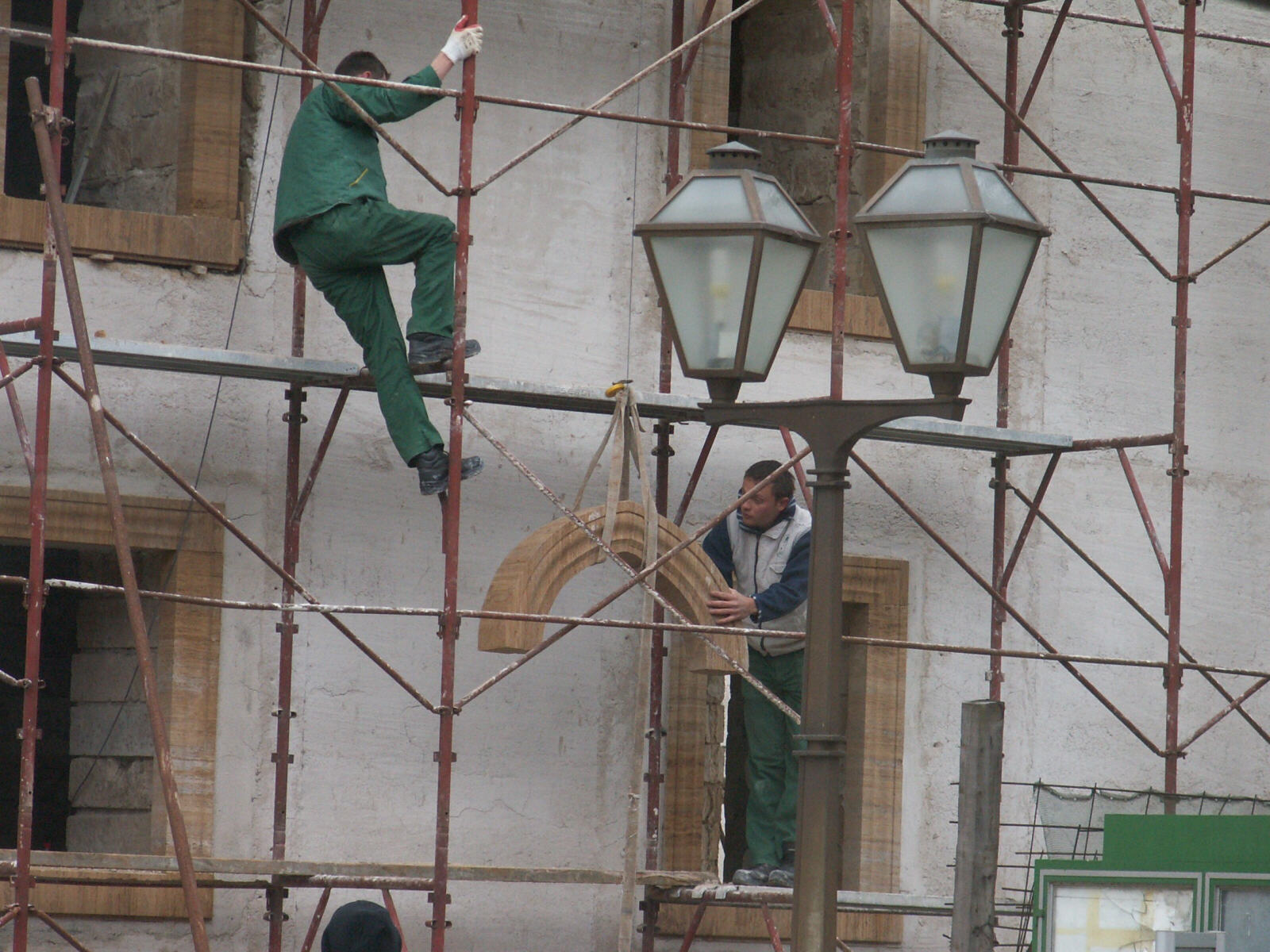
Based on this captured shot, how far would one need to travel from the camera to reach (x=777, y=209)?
7047 mm

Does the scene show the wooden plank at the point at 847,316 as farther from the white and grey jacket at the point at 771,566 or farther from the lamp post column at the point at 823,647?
the lamp post column at the point at 823,647

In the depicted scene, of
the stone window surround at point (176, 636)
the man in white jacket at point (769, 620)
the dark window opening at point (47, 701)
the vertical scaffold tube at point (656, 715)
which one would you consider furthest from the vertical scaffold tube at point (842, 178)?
the dark window opening at point (47, 701)

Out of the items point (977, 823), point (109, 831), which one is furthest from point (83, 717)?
point (977, 823)

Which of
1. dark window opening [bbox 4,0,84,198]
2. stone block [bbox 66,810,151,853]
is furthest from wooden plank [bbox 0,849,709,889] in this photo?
dark window opening [bbox 4,0,84,198]

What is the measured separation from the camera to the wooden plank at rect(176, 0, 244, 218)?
36.1ft

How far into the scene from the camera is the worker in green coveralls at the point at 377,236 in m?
9.97

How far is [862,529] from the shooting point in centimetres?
1227

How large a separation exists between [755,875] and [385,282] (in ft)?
9.57

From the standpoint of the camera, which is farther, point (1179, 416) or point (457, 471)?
point (1179, 416)

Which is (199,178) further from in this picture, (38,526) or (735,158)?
(735,158)

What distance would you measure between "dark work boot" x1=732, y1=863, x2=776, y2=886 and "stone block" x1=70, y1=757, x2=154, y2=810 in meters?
2.47

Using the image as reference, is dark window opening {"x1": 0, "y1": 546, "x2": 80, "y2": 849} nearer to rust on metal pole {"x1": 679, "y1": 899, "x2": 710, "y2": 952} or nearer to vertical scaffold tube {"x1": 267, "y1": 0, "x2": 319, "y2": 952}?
vertical scaffold tube {"x1": 267, "y1": 0, "x2": 319, "y2": 952}

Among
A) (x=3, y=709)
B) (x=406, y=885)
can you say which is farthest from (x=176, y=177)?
(x=406, y=885)

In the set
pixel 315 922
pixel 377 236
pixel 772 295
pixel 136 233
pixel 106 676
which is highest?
pixel 136 233
